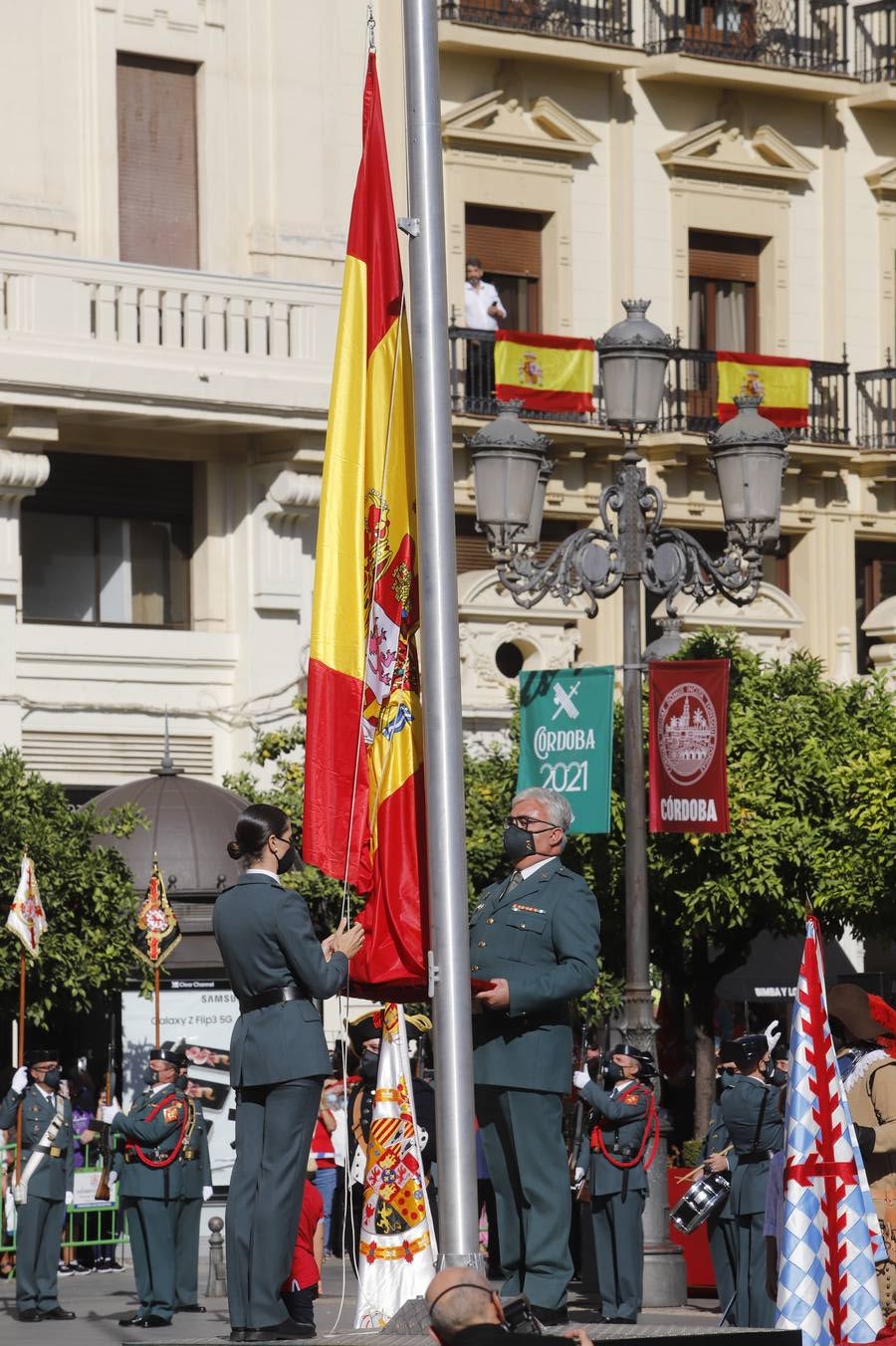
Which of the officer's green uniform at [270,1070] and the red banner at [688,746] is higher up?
the red banner at [688,746]

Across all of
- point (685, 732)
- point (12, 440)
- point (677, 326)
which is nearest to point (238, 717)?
point (12, 440)

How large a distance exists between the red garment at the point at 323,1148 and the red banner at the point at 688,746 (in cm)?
331

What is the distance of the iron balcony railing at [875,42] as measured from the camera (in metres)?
31.4

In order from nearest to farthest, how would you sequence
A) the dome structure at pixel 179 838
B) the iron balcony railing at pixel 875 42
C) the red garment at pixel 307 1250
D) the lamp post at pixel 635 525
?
1. the red garment at pixel 307 1250
2. the lamp post at pixel 635 525
3. the dome structure at pixel 179 838
4. the iron balcony railing at pixel 875 42

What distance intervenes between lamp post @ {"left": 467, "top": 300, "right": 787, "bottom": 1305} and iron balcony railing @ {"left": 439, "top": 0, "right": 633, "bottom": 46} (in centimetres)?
1188

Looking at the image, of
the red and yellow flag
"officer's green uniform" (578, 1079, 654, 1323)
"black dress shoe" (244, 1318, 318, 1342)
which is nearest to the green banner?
"officer's green uniform" (578, 1079, 654, 1323)

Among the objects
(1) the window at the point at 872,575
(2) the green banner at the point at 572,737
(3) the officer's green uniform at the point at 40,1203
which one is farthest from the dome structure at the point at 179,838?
(1) the window at the point at 872,575

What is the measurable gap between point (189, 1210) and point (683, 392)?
13908mm

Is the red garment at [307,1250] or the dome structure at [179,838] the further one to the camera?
the dome structure at [179,838]

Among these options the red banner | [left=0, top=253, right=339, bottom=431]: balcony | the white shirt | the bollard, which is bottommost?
the bollard

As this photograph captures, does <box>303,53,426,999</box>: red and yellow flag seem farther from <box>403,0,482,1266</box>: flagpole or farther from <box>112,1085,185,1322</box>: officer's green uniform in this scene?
<box>112,1085,185,1322</box>: officer's green uniform

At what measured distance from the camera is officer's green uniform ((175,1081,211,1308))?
17.5m

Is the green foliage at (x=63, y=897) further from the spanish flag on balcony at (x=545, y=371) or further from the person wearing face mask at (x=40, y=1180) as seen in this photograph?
the spanish flag on balcony at (x=545, y=371)

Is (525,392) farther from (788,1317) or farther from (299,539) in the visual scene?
(788,1317)
